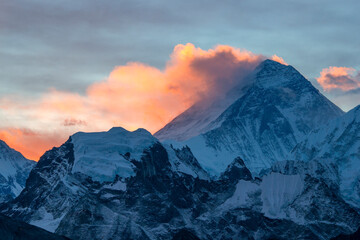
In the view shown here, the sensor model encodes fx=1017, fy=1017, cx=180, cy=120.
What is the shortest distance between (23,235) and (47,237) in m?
2.63

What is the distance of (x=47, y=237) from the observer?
112000 mm

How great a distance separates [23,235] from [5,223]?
2584mm

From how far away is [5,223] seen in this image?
11262cm

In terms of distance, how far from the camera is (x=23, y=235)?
111812 millimetres

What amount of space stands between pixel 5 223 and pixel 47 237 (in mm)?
4997
